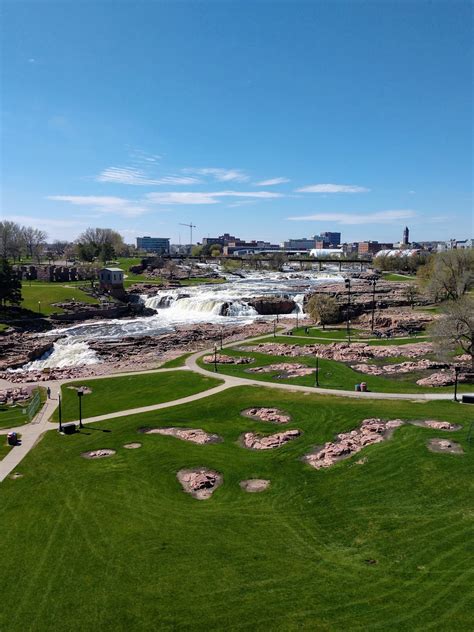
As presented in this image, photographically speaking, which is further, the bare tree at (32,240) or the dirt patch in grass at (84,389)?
the bare tree at (32,240)

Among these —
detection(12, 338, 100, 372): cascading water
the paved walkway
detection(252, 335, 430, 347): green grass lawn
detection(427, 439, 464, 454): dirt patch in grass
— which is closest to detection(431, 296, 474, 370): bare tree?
the paved walkway

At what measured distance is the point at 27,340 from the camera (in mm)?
65250

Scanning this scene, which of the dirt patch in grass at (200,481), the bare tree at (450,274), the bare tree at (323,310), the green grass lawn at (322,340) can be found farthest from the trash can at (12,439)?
the bare tree at (450,274)

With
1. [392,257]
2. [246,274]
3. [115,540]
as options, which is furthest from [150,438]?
[392,257]

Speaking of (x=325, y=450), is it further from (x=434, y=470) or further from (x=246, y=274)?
(x=246, y=274)

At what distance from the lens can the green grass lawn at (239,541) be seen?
14867 mm

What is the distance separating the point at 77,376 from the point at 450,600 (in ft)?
128

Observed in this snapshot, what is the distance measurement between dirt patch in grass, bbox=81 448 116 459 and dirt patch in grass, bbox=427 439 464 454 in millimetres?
17893

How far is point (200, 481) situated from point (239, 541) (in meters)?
5.17

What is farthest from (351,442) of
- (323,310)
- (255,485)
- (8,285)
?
(8,285)

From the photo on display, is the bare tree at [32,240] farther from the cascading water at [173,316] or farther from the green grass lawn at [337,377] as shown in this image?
the green grass lawn at [337,377]

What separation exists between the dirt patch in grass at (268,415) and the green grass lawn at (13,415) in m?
15.5

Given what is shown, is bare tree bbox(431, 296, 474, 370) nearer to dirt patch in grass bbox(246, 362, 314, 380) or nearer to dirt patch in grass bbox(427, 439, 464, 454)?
dirt patch in grass bbox(246, 362, 314, 380)

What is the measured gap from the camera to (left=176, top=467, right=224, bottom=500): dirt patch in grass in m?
22.7
